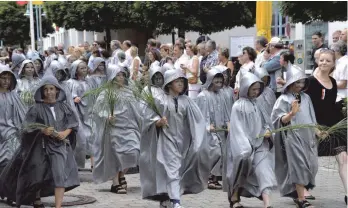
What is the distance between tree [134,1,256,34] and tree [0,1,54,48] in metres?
29.5

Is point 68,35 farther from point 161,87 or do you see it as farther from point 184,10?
point 161,87

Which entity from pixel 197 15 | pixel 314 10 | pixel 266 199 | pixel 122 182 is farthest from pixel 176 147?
pixel 197 15

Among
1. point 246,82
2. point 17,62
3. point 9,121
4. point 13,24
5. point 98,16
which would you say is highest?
point 13,24

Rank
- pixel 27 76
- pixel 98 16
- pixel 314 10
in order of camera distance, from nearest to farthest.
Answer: pixel 27 76 → pixel 314 10 → pixel 98 16

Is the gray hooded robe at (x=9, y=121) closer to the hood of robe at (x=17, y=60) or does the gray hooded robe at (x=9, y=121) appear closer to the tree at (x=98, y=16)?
the hood of robe at (x=17, y=60)

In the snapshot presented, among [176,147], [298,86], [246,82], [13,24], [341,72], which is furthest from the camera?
[13,24]

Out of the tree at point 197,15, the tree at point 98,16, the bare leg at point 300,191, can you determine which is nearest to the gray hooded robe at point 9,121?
the bare leg at point 300,191

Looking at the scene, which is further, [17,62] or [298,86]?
[17,62]

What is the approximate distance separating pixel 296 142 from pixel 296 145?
37 millimetres

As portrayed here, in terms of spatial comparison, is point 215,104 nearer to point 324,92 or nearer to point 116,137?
point 116,137

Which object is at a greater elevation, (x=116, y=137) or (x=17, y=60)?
(x=17, y=60)

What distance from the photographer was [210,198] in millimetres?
11625

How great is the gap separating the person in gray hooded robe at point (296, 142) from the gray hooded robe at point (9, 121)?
3366mm

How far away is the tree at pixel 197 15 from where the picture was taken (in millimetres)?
35406
